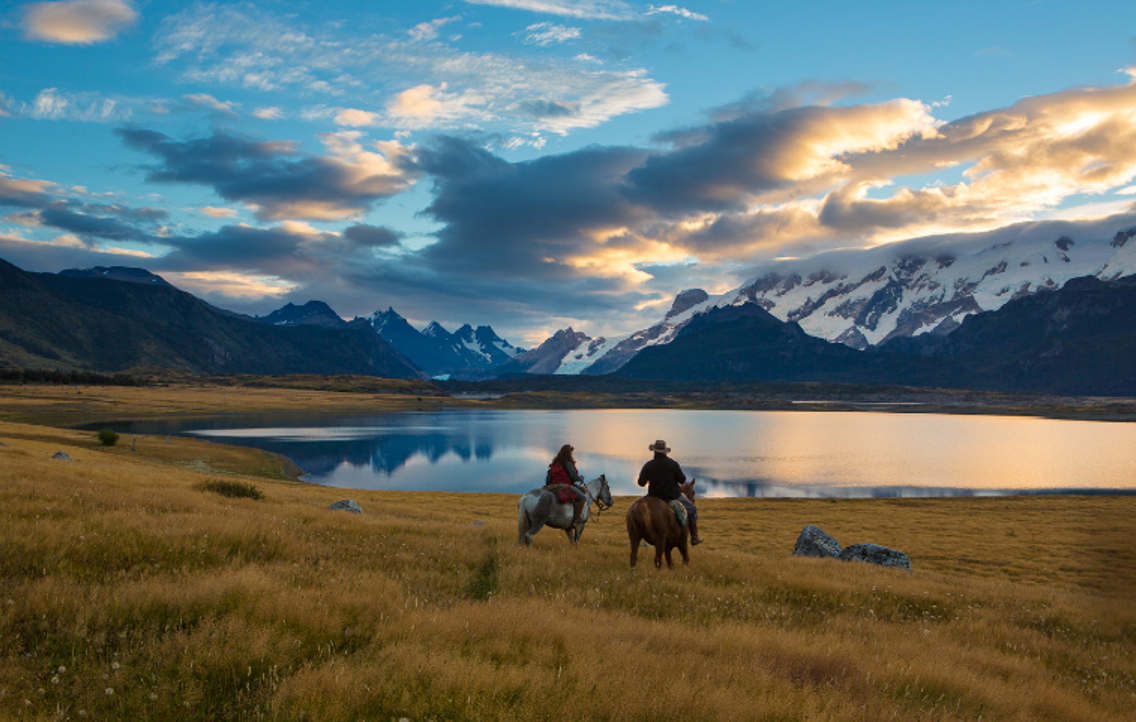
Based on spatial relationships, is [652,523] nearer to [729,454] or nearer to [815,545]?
[815,545]

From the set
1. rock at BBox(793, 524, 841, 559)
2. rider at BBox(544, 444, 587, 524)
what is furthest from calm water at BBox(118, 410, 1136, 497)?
rider at BBox(544, 444, 587, 524)

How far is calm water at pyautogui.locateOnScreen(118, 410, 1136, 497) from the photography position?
67.1 meters

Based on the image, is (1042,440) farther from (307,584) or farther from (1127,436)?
(307,584)

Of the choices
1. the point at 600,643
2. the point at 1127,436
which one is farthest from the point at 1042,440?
the point at 600,643

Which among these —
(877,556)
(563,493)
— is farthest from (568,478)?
(877,556)

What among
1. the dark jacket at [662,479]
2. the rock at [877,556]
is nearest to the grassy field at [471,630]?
the dark jacket at [662,479]

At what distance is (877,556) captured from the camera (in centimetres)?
2278

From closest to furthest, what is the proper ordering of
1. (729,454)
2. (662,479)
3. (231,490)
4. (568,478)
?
(662,479) < (568,478) < (231,490) < (729,454)

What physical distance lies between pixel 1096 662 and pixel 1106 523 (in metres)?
42.0

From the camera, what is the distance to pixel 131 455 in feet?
191

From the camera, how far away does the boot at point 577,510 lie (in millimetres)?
17953

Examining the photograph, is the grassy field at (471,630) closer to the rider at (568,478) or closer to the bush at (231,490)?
the rider at (568,478)

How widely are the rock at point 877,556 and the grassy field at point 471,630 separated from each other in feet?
13.1

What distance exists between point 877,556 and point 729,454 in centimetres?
7295
